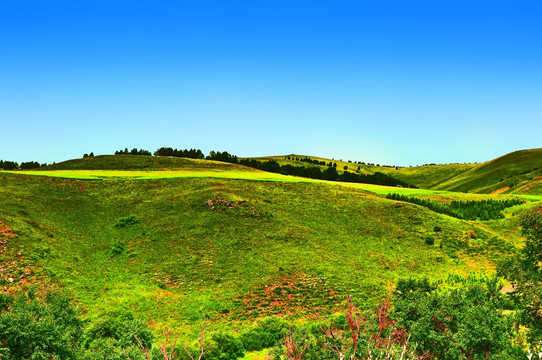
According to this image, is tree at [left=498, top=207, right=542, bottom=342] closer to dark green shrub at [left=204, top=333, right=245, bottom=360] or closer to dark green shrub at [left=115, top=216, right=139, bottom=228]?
dark green shrub at [left=204, top=333, right=245, bottom=360]

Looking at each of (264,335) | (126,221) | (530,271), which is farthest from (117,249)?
(530,271)

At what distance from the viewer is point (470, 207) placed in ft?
208

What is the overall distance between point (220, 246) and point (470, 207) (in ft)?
150

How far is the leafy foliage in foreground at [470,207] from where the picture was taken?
57938mm

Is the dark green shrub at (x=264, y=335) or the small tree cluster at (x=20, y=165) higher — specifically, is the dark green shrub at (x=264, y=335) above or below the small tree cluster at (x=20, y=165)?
below

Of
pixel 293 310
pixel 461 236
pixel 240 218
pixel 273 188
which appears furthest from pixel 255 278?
pixel 273 188

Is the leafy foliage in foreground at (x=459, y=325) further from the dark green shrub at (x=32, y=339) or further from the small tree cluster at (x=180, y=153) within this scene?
the small tree cluster at (x=180, y=153)

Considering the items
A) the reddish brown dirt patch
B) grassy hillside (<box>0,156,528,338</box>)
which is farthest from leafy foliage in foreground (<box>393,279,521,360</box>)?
the reddish brown dirt patch

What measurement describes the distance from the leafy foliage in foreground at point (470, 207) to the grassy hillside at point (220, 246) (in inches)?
172

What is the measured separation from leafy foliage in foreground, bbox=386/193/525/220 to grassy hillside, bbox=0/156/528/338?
438 cm

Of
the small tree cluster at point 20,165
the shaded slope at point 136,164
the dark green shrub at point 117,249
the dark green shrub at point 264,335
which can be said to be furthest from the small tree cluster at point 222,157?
the dark green shrub at point 264,335

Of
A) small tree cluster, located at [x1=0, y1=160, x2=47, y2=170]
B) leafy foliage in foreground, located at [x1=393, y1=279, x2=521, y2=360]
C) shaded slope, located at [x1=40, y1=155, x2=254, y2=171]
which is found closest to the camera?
leafy foliage in foreground, located at [x1=393, y1=279, x2=521, y2=360]

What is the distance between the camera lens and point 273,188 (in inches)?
2441

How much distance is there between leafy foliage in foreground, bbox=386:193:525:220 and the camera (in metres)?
57.9
